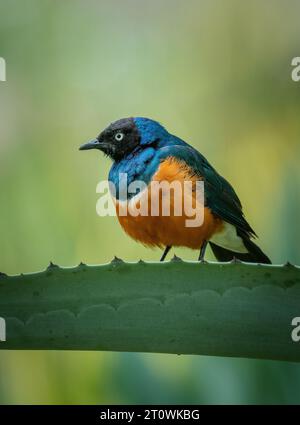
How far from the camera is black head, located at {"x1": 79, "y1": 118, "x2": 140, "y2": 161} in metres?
3.01

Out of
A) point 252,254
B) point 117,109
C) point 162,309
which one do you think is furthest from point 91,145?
point 162,309

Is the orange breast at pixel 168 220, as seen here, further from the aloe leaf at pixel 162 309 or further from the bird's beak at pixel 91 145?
the aloe leaf at pixel 162 309

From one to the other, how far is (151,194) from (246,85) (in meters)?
1.02

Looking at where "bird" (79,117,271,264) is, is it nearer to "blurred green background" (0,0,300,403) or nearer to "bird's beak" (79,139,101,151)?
"bird's beak" (79,139,101,151)

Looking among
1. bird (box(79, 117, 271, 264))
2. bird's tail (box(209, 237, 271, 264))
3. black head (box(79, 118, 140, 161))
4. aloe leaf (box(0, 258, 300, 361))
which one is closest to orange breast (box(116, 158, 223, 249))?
bird (box(79, 117, 271, 264))

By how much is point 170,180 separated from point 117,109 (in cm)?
70

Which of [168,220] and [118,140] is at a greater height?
[118,140]

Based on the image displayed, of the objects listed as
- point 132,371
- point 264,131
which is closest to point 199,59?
point 264,131

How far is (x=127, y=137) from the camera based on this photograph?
3.03 metres

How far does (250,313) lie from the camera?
155cm

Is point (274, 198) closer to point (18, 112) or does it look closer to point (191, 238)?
point (191, 238)

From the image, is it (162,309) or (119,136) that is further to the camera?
(119,136)

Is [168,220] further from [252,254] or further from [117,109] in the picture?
[117,109]

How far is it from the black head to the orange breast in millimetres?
251
